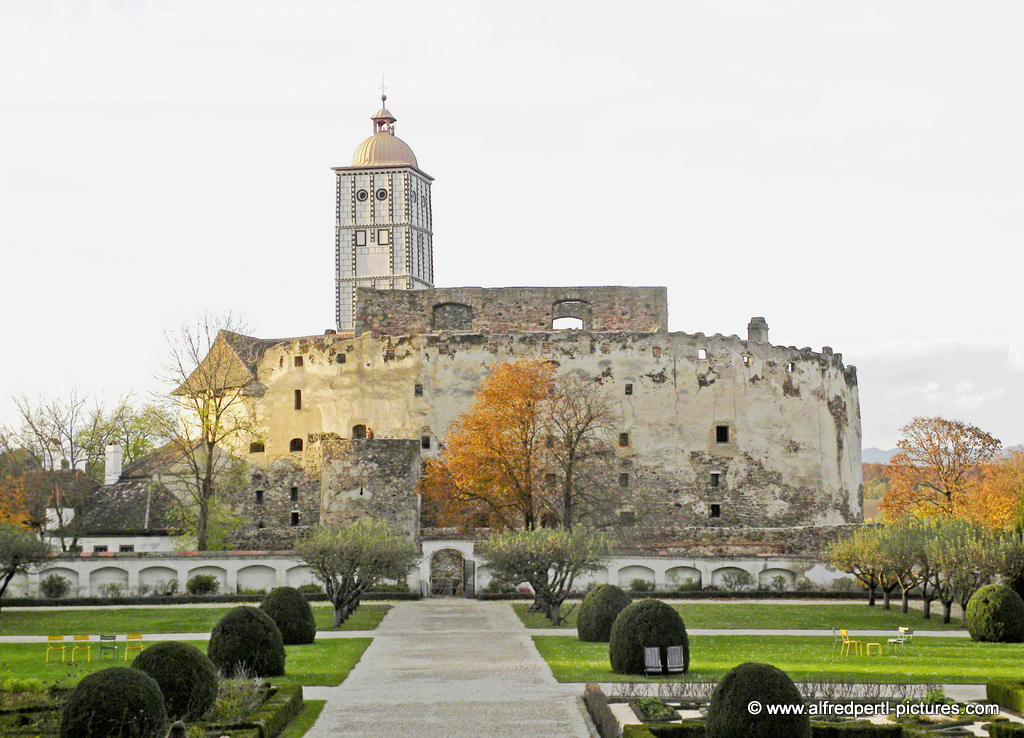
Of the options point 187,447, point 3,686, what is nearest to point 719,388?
point 187,447

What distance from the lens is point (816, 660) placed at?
21.6 m

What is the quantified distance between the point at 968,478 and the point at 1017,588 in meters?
26.3

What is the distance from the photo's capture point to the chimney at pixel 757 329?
57.6 meters

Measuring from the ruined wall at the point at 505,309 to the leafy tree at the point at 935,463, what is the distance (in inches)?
483

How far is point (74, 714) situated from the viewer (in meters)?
12.9

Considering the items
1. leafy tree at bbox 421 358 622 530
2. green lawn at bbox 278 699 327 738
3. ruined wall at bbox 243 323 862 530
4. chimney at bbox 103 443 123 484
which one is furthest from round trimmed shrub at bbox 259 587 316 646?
chimney at bbox 103 443 123 484

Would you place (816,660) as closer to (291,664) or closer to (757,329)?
(291,664)

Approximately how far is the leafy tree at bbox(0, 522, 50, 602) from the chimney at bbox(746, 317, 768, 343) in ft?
110

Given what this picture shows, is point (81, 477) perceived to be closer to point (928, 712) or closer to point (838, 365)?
point (838, 365)

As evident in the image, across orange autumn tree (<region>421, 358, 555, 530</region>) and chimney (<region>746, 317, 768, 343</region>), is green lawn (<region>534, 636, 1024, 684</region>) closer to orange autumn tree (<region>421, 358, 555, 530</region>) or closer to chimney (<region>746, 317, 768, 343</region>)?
orange autumn tree (<region>421, 358, 555, 530</region>)

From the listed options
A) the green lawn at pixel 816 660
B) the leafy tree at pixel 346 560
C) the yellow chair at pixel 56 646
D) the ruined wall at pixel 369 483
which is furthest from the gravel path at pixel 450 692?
the ruined wall at pixel 369 483

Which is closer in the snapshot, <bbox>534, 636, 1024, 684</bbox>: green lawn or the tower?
<bbox>534, 636, 1024, 684</bbox>: green lawn

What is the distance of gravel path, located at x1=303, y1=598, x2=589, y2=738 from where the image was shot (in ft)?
49.4

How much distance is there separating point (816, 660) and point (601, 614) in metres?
5.21
